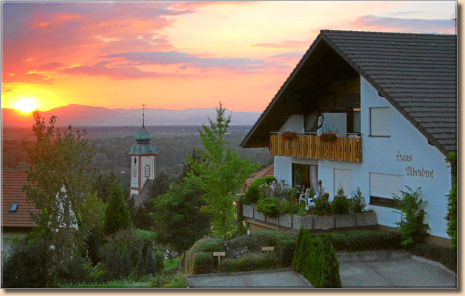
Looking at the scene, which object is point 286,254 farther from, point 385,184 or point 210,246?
point 385,184

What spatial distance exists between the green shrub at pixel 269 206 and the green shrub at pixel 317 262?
148 inches

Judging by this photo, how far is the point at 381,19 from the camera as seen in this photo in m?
14.6

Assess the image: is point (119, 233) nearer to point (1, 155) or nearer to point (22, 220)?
point (22, 220)

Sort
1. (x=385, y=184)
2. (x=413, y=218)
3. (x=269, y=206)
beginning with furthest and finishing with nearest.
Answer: (x=269, y=206)
(x=385, y=184)
(x=413, y=218)

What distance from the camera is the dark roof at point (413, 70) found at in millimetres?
14108

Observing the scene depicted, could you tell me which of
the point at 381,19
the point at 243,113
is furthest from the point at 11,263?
the point at 381,19

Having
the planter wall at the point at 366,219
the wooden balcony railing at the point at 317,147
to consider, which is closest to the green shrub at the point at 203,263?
the planter wall at the point at 366,219

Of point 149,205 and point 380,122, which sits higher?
point 380,122

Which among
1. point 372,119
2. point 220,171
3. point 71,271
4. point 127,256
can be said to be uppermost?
point 372,119

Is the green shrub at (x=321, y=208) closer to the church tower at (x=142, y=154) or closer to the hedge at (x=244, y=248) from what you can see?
the hedge at (x=244, y=248)

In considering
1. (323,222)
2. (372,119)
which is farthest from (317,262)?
A: (372,119)

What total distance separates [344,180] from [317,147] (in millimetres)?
1452

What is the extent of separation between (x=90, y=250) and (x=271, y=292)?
8057mm

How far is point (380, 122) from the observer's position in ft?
54.6
